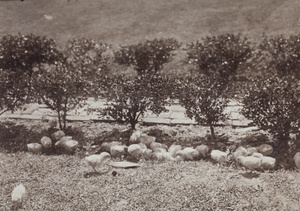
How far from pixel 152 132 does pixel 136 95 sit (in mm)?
798

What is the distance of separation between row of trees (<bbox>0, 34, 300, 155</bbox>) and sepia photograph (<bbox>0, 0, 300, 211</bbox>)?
0.07ft

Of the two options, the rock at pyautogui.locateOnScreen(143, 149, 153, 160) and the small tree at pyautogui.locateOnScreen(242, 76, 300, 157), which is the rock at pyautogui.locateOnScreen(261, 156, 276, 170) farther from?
the rock at pyautogui.locateOnScreen(143, 149, 153, 160)

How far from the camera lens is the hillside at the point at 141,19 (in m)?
12.7

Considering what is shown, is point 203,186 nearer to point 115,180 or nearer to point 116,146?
point 115,180

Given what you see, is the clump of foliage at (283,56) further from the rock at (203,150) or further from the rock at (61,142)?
the rock at (61,142)

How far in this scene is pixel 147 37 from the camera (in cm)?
1325

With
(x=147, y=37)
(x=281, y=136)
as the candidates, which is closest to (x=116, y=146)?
(x=281, y=136)

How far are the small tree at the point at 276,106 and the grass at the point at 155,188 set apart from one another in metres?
0.79

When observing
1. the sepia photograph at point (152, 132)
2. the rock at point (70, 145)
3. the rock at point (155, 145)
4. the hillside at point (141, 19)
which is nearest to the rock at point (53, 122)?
the sepia photograph at point (152, 132)

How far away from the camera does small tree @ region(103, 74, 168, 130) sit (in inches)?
247

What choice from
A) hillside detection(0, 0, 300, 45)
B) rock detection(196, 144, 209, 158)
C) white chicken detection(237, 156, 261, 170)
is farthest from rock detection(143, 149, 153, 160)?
hillside detection(0, 0, 300, 45)

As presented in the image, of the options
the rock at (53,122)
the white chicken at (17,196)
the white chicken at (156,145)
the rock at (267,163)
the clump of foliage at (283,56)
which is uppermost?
the clump of foliage at (283,56)

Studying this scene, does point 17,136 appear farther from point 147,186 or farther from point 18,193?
point 147,186

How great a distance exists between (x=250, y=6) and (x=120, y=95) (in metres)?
8.84
